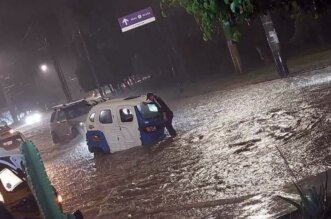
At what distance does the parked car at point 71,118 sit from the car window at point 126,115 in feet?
21.7

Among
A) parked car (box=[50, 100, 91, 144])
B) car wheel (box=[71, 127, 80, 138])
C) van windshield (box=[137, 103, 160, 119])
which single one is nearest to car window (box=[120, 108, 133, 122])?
van windshield (box=[137, 103, 160, 119])

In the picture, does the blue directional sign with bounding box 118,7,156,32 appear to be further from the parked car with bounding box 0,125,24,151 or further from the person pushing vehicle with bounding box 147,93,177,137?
A: the person pushing vehicle with bounding box 147,93,177,137

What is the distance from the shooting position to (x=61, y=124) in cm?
2200

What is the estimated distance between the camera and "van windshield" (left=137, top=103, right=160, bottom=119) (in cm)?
1472

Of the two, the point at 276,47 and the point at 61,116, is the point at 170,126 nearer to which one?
the point at 61,116

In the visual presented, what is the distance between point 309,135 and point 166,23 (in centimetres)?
2417

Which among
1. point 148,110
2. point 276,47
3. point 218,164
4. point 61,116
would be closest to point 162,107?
point 148,110

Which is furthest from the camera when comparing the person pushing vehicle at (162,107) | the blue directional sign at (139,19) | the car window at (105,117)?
the blue directional sign at (139,19)

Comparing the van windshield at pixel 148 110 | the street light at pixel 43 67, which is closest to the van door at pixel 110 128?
the van windshield at pixel 148 110

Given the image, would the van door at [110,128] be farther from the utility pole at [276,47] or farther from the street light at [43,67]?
the street light at [43,67]

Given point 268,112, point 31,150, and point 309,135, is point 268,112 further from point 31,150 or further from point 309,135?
point 31,150

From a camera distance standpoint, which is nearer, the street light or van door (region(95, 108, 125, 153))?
van door (region(95, 108, 125, 153))

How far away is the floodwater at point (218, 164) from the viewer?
850 cm

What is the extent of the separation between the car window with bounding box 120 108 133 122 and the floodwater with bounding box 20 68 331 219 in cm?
106
